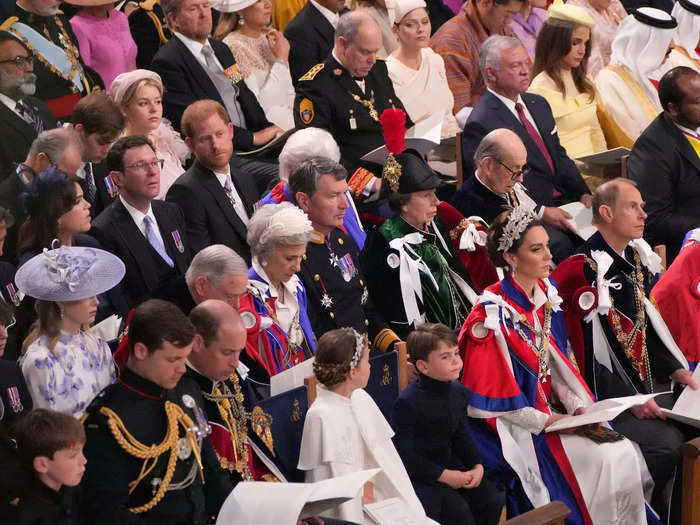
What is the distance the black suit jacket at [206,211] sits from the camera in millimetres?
5258

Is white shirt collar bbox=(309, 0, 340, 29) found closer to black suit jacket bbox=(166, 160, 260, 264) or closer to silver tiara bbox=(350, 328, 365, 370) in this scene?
black suit jacket bbox=(166, 160, 260, 264)

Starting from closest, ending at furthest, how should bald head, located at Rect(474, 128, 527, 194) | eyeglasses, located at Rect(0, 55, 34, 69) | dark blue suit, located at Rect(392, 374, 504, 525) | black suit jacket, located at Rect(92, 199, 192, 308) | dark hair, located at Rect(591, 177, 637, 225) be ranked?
dark blue suit, located at Rect(392, 374, 504, 525) → black suit jacket, located at Rect(92, 199, 192, 308) → eyeglasses, located at Rect(0, 55, 34, 69) → dark hair, located at Rect(591, 177, 637, 225) → bald head, located at Rect(474, 128, 527, 194)

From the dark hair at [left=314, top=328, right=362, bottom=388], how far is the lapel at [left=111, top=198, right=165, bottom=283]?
955 millimetres

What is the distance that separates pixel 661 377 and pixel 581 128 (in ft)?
7.58

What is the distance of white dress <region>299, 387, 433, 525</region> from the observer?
4.15 meters

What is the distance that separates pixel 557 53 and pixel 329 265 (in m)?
2.90

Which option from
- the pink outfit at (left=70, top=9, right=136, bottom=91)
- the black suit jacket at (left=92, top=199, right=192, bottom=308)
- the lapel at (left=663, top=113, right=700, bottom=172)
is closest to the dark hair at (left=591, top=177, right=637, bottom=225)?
the lapel at (left=663, top=113, right=700, bottom=172)

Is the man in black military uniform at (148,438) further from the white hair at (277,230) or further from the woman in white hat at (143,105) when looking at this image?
the woman in white hat at (143,105)

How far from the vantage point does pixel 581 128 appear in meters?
7.27

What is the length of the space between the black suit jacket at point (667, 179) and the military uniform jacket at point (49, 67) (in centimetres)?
296

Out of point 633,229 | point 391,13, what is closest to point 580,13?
point 391,13

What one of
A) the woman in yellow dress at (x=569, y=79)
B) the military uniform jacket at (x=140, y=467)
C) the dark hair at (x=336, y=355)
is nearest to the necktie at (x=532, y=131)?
the woman in yellow dress at (x=569, y=79)

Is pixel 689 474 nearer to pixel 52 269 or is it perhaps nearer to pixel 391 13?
pixel 52 269

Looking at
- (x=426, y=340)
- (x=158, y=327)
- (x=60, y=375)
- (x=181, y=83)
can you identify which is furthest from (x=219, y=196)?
(x=158, y=327)
